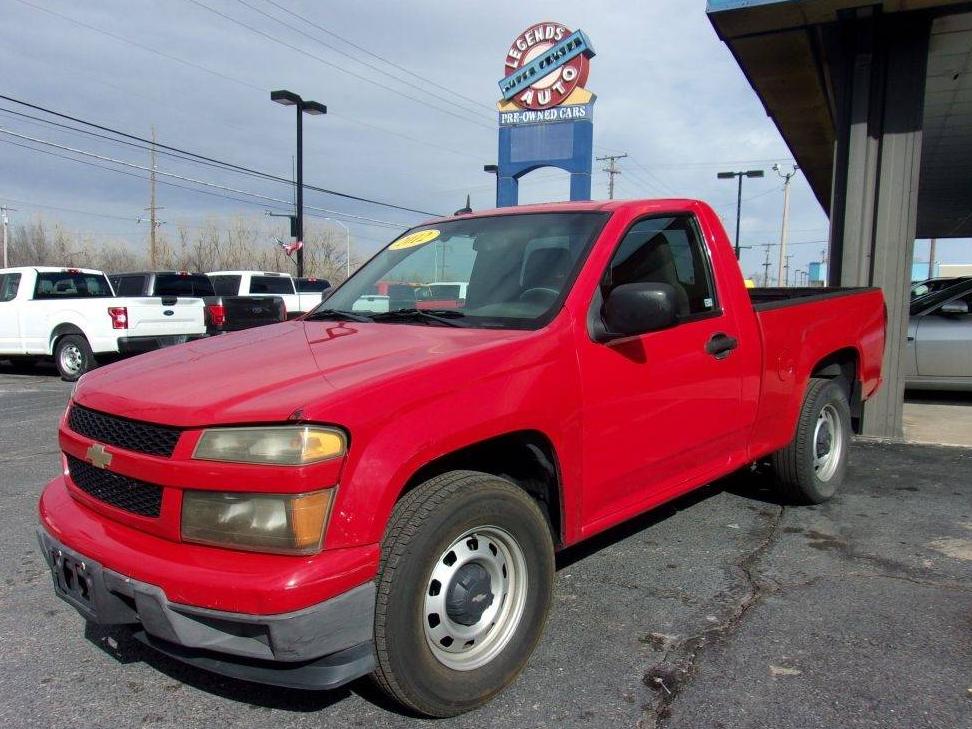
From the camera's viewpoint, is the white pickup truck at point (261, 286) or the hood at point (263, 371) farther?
the white pickup truck at point (261, 286)

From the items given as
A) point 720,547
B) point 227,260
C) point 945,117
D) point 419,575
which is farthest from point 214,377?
point 227,260

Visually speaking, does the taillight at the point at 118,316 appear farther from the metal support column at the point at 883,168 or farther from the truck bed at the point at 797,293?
the metal support column at the point at 883,168

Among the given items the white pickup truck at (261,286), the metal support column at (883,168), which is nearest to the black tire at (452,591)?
the metal support column at (883,168)

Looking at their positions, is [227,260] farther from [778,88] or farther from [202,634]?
[202,634]

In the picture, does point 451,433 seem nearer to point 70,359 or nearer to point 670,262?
point 670,262

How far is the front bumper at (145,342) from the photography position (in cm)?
1248

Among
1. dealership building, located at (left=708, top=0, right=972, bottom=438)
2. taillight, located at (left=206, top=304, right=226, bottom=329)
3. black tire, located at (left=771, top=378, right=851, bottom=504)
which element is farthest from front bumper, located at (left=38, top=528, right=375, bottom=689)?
taillight, located at (left=206, top=304, right=226, bottom=329)

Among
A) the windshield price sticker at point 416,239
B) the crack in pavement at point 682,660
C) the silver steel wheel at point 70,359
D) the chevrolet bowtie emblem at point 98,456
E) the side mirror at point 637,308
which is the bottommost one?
the crack in pavement at point 682,660

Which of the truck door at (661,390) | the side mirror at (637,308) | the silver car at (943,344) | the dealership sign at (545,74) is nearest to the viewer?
the side mirror at (637,308)

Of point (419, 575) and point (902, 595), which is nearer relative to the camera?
point (419, 575)

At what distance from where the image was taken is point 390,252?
13.9 feet

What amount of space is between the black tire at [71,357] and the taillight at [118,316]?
0.65 metres

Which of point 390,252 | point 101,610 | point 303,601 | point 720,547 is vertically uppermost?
point 390,252

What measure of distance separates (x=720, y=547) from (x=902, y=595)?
0.94 metres
